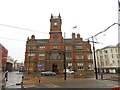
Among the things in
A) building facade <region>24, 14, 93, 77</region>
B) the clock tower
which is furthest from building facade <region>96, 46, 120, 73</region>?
the clock tower

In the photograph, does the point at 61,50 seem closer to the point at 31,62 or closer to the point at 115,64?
the point at 31,62

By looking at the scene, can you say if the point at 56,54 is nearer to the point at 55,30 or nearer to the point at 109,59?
the point at 55,30

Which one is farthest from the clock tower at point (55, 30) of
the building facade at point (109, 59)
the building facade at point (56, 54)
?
the building facade at point (109, 59)

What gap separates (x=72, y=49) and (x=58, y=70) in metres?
10.8

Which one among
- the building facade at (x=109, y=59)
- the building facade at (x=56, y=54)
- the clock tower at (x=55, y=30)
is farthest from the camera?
the building facade at (x=109, y=59)

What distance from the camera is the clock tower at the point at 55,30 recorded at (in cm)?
7438

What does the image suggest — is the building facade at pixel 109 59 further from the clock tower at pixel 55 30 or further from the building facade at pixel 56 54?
the clock tower at pixel 55 30

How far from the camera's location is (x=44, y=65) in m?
71.1

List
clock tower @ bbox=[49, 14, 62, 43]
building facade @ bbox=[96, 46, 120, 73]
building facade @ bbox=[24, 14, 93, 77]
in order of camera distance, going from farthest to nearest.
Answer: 1. building facade @ bbox=[96, 46, 120, 73]
2. clock tower @ bbox=[49, 14, 62, 43]
3. building facade @ bbox=[24, 14, 93, 77]

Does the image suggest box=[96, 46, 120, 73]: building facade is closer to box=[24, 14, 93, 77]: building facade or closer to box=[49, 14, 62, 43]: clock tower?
box=[24, 14, 93, 77]: building facade

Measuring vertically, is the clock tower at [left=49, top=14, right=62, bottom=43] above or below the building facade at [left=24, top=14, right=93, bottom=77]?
above

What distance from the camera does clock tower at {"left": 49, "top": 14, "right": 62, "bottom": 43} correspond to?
74375mm

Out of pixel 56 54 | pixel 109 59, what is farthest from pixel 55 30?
pixel 109 59

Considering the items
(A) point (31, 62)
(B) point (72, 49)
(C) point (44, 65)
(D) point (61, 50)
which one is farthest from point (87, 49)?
(A) point (31, 62)
